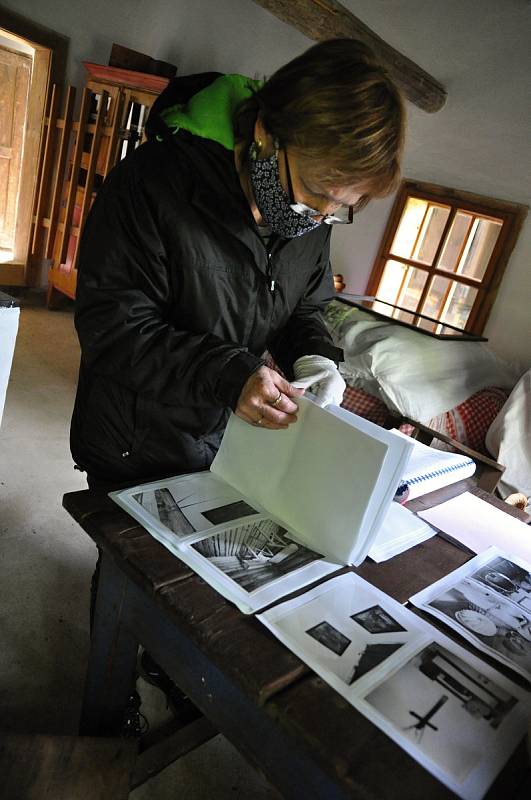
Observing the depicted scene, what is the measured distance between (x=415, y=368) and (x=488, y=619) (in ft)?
7.02

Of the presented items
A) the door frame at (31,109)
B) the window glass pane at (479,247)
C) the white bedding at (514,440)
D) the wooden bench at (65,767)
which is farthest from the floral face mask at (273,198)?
the door frame at (31,109)

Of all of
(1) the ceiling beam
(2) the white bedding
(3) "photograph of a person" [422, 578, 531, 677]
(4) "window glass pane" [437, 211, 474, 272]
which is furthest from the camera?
(4) "window glass pane" [437, 211, 474, 272]

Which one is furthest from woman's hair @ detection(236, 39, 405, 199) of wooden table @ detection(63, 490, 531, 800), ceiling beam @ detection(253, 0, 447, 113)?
ceiling beam @ detection(253, 0, 447, 113)

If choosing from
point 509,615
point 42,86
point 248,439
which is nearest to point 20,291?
point 42,86

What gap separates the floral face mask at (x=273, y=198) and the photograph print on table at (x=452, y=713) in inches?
29.0

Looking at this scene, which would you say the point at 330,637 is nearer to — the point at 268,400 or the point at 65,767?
the point at 268,400

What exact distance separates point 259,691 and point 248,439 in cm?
45

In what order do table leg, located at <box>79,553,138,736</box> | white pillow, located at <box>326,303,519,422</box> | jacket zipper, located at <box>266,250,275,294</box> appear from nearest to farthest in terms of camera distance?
table leg, located at <box>79,553,138,736</box>
jacket zipper, located at <box>266,250,275,294</box>
white pillow, located at <box>326,303,519,422</box>

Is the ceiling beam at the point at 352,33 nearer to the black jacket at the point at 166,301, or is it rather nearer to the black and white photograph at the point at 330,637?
the black jacket at the point at 166,301

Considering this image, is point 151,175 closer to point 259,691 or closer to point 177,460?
point 177,460

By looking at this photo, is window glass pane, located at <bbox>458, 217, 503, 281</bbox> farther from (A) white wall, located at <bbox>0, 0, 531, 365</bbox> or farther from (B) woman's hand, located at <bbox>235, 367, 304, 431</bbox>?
(B) woman's hand, located at <bbox>235, 367, 304, 431</bbox>

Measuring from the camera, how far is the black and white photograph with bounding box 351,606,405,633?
0.80m

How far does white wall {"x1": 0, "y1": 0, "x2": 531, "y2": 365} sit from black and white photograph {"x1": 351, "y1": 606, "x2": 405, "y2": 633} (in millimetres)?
2913

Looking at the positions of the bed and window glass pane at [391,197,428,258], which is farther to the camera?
window glass pane at [391,197,428,258]
